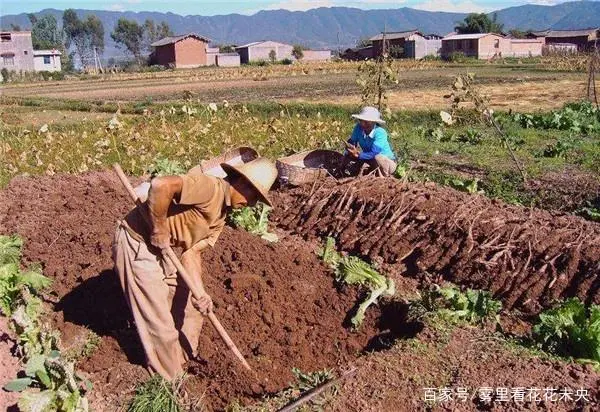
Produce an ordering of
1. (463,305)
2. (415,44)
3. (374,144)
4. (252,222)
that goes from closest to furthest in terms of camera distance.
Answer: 1. (463,305)
2. (252,222)
3. (374,144)
4. (415,44)

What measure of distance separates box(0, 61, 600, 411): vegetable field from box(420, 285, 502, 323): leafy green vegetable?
14mm

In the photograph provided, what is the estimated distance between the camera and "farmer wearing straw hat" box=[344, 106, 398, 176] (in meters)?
8.27

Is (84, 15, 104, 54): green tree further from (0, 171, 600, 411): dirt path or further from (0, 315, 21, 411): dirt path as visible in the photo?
(0, 315, 21, 411): dirt path

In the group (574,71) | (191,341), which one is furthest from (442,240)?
(574,71)

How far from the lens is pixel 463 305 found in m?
5.34

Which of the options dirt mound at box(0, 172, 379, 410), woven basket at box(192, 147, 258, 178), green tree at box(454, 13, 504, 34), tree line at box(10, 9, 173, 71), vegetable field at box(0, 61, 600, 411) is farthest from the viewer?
tree line at box(10, 9, 173, 71)

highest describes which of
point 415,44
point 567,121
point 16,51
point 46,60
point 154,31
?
point 154,31

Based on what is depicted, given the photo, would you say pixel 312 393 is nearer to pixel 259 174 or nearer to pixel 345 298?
pixel 259 174

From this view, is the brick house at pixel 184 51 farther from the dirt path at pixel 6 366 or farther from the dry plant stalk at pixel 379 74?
the dirt path at pixel 6 366

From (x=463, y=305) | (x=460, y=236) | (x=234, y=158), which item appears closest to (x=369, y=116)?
(x=234, y=158)

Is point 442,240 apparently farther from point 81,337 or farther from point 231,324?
point 81,337

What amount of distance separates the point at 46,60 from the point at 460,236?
80729mm

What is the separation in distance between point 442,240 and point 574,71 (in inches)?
1421

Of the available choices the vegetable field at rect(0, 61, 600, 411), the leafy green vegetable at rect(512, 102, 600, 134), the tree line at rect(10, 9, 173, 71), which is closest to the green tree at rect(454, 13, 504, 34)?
the tree line at rect(10, 9, 173, 71)
